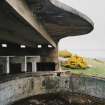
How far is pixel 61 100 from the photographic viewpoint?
88.4 feet

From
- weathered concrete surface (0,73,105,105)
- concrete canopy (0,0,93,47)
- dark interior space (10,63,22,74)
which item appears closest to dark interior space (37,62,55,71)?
dark interior space (10,63,22,74)

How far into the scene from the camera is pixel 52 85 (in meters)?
27.4

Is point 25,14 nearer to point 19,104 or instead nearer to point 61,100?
point 19,104

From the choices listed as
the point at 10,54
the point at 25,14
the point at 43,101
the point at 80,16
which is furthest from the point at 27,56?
the point at 25,14

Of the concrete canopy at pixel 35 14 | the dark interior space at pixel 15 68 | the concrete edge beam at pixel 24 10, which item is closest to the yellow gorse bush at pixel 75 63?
the dark interior space at pixel 15 68

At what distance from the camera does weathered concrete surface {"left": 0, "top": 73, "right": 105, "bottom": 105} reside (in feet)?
76.4

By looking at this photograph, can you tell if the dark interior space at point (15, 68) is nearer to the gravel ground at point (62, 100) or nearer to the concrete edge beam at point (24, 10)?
the gravel ground at point (62, 100)

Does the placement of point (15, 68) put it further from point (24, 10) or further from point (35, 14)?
point (24, 10)

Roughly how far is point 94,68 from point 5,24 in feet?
71.2

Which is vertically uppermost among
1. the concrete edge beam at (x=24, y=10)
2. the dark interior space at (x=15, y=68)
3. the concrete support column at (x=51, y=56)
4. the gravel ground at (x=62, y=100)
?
the concrete edge beam at (x=24, y=10)

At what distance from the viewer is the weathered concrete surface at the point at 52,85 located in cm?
2330

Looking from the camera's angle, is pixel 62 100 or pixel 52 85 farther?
pixel 52 85

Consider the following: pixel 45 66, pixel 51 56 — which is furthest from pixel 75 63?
pixel 51 56

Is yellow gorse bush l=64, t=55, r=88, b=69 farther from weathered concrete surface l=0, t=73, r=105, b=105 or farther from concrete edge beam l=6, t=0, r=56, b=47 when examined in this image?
concrete edge beam l=6, t=0, r=56, b=47
